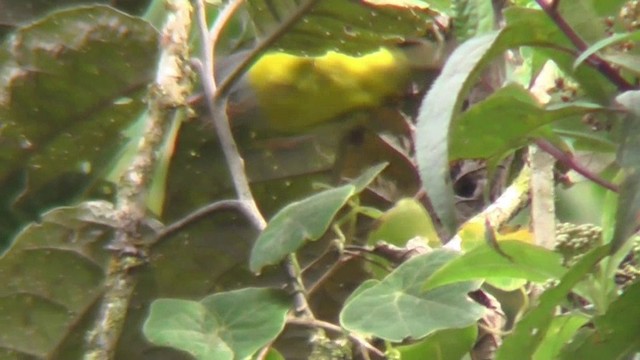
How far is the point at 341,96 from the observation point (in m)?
0.85

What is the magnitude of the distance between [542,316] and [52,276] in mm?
398

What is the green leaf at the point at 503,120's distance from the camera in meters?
0.44

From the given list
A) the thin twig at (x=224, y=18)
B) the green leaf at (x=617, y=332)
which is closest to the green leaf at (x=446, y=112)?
the green leaf at (x=617, y=332)

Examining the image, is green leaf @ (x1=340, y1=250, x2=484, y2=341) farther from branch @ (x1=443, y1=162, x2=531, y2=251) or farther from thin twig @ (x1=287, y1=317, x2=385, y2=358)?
branch @ (x1=443, y1=162, x2=531, y2=251)

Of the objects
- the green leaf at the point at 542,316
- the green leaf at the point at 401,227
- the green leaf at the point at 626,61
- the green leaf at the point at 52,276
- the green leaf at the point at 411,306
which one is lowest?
the green leaf at the point at 52,276

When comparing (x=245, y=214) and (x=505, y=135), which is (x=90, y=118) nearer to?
(x=245, y=214)

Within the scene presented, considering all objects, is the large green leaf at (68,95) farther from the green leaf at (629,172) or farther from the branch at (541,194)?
the green leaf at (629,172)

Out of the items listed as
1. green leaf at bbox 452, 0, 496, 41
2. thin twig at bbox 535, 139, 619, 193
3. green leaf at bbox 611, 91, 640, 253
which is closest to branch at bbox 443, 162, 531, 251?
green leaf at bbox 452, 0, 496, 41

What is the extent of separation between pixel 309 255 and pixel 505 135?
1.34 feet

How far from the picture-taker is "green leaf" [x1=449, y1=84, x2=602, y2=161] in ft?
1.43

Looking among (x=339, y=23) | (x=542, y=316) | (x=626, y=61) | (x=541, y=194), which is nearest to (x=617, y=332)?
(x=542, y=316)

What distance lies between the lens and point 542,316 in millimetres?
476

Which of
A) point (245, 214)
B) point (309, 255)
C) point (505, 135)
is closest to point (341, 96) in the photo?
point (309, 255)

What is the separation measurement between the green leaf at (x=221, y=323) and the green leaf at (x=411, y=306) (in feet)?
0.18
